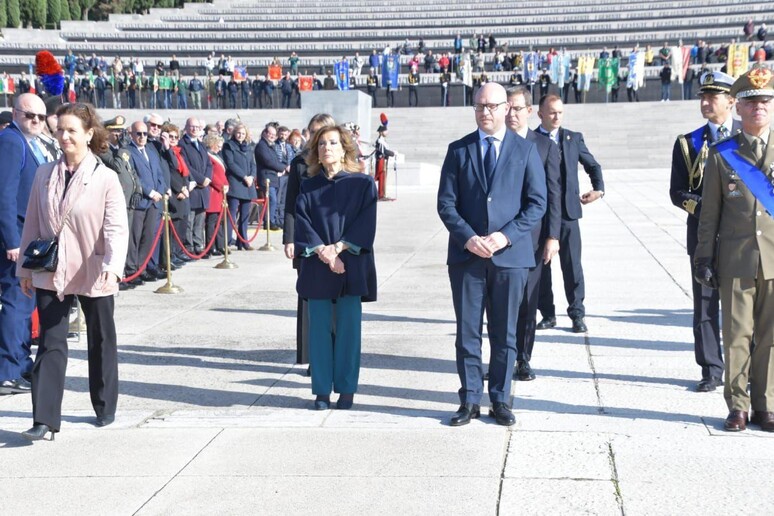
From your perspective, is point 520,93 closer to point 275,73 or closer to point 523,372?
point 523,372

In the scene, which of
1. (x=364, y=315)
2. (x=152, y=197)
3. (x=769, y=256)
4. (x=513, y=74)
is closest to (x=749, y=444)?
(x=769, y=256)

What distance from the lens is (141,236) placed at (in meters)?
13.0

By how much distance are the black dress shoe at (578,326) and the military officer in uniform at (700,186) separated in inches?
82.6

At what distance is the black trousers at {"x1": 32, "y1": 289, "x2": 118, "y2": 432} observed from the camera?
615 cm

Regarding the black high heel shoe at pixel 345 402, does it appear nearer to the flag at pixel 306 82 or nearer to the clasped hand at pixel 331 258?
the clasped hand at pixel 331 258

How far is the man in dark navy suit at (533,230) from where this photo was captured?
7.50 m

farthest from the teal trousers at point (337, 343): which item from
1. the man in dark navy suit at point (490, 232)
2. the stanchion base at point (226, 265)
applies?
the stanchion base at point (226, 265)

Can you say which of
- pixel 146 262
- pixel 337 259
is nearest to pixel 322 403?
pixel 337 259

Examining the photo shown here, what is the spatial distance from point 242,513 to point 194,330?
498 cm

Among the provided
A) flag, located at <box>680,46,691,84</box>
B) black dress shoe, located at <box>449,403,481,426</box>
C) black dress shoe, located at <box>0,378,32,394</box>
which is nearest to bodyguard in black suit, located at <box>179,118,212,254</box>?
black dress shoe, located at <box>0,378,32,394</box>

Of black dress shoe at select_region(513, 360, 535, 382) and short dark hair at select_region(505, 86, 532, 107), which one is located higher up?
short dark hair at select_region(505, 86, 532, 107)

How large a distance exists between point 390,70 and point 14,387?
41139mm

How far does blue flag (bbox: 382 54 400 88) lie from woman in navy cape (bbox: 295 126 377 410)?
41.0 m

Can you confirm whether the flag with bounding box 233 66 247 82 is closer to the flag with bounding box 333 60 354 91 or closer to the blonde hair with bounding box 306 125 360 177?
the flag with bounding box 333 60 354 91
